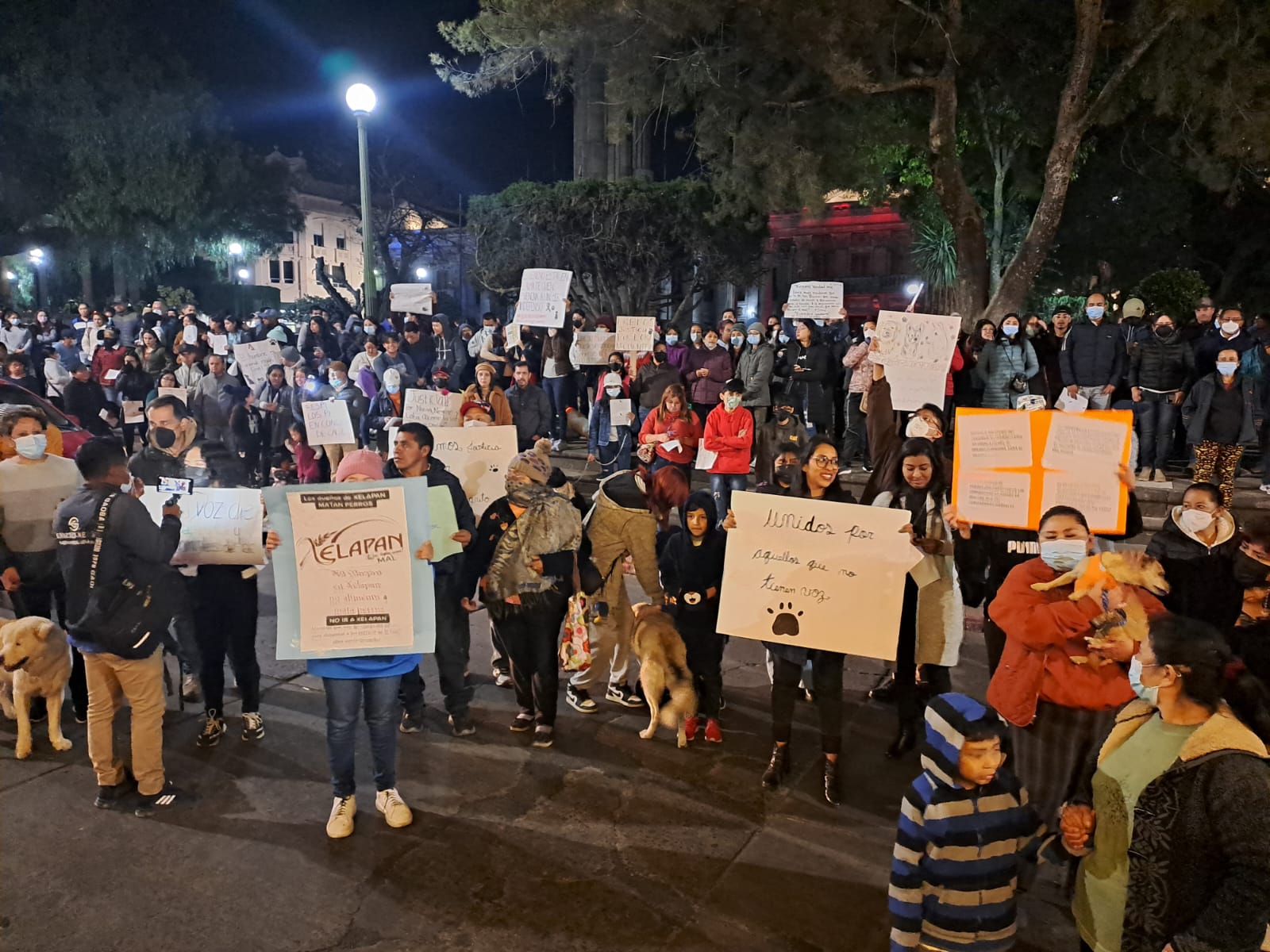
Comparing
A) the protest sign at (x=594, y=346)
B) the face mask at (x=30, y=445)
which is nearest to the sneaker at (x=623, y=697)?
the face mask at (x=30, y=445)

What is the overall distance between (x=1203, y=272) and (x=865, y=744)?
78.9 ft

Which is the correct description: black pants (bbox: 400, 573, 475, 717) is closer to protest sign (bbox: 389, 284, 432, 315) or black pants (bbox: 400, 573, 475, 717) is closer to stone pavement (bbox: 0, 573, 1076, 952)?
stone pavement (bbox: 0, 573, 1076, 952)

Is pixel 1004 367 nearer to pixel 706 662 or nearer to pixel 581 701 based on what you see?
pixel 706 662

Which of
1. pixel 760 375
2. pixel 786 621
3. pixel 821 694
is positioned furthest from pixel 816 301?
pixel 821 694

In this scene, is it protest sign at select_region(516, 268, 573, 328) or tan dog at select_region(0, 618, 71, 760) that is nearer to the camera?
tan dog at select_region(0, 618, 71, 760)

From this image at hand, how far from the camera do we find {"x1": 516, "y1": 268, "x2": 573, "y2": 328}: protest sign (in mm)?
11836

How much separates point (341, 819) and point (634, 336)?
8669 mm

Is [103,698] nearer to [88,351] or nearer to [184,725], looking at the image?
[184,725]

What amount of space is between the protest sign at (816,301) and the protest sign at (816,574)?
7495 millimetres

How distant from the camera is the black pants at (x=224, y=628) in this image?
508 cm

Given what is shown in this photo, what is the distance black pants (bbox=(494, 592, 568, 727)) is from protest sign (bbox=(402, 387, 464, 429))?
4352 millimetres

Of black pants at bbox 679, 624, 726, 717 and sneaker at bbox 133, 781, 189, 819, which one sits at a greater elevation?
black pants at bbox 679, 624, 726, 717

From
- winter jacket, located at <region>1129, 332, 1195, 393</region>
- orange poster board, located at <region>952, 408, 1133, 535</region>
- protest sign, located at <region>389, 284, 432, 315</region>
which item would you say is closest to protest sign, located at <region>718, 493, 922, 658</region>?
orange poster board, located at <region>952, 408, 1133, 535</region>

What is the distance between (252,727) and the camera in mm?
5266
